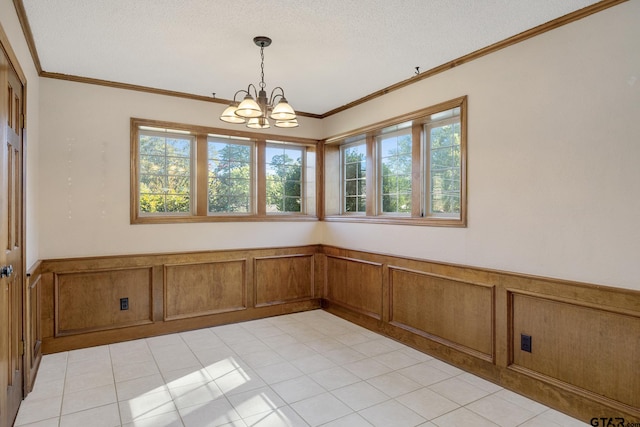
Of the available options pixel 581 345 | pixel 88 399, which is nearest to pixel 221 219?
pixel 88 399

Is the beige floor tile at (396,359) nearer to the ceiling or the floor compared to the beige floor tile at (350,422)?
nearer to the floor

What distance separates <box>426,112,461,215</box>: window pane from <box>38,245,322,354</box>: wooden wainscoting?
2038mm

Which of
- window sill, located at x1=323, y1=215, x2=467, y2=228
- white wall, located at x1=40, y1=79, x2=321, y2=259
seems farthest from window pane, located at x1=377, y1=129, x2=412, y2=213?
white wall, located at x1=40, y1=79, x2=321, y2=259

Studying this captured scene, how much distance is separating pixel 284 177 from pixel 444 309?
106 inches

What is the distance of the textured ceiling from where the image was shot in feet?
7.95

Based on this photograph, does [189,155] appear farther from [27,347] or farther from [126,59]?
[27,347]

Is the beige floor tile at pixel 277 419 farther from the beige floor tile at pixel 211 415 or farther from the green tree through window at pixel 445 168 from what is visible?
the green tree through window at pixel 445 168

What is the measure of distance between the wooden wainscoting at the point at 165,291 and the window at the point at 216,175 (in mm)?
490

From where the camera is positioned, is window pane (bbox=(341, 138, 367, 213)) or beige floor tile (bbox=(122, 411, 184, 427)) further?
window pane (bbox=(341, 138, 367, 213))

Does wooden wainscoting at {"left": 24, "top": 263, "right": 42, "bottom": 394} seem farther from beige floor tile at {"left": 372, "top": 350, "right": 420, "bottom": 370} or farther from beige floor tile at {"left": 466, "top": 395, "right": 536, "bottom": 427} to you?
beige floor tile at {"left": 466, "top": 395, "right": 536, "bottom": 427}

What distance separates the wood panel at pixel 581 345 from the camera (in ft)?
7.38

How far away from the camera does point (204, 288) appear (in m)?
4.36

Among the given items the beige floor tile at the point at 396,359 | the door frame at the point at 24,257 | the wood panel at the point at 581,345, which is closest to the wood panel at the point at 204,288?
the door frame at the point at 24,257

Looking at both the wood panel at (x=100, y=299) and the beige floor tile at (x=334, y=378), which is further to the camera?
the wood panel at (x=100, y=299)
